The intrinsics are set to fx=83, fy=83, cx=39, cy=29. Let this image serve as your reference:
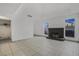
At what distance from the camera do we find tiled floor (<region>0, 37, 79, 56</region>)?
5.80 feet

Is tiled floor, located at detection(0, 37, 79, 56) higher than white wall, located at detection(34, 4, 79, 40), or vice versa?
white wall, located at detection(34, 4, 79, 40)

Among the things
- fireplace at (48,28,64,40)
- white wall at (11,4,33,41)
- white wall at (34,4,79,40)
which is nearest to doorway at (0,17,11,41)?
white wall at (11,4,33,41)

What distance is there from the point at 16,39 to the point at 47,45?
729 mm

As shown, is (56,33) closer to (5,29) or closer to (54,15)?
(54,15)

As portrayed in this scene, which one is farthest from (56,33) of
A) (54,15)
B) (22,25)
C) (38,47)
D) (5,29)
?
(5,29)

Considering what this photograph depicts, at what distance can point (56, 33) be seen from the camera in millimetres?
1921

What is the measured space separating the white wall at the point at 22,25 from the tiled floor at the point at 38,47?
13 centimetres

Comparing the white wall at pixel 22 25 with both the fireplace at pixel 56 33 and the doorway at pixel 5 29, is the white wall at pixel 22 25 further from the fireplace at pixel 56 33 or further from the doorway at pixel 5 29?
the fireplace at pixel 56 33

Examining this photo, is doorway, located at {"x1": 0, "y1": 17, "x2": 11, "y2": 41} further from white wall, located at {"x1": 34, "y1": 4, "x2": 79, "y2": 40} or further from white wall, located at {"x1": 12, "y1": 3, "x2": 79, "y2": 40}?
white wall, located at {"x1": 34, "y1": 4, "x2": 79, "y2": 40}

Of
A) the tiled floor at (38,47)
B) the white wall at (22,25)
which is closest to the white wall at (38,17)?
the white wall at (22,25)

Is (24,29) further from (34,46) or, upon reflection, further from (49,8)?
(49,8)

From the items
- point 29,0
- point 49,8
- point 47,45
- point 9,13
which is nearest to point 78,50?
point 47,45

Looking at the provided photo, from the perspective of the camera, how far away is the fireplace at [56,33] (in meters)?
1.84

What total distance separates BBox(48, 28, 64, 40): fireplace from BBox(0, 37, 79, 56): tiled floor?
0.10m
